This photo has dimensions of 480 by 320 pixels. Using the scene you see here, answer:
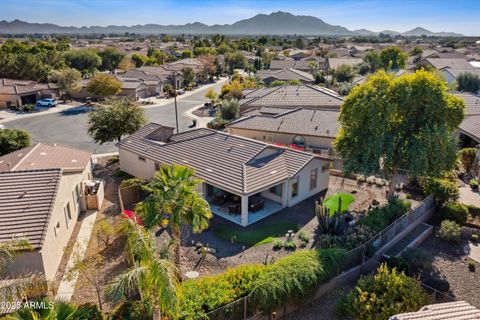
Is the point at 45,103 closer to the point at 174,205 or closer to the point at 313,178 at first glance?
the point at 313,178

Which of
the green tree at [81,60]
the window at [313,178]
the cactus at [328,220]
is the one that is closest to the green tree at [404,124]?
the window at [313,178]

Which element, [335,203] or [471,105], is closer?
[335,203]

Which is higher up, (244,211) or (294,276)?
(294,276)

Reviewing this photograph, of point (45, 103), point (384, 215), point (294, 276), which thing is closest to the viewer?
point (294, 276)

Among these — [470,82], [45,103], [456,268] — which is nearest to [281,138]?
[456,268]

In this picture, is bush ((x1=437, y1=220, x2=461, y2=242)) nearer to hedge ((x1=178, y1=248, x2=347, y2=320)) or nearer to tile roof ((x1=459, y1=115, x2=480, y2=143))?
hedge ((x1=178, y1=248, x2=347, y2=320))

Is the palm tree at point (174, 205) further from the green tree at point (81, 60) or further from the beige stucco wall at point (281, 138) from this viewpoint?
the green tree at point (81, 60)
